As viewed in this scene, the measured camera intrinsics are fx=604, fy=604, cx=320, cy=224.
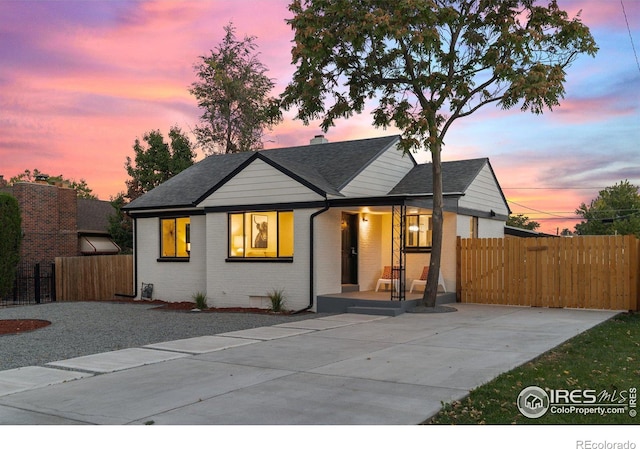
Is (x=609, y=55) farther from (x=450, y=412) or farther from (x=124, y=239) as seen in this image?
(x=124, y=239)

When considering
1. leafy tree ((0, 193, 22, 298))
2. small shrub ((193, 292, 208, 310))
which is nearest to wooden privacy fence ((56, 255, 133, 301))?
leafy tree ((0, 193, 22, 298))

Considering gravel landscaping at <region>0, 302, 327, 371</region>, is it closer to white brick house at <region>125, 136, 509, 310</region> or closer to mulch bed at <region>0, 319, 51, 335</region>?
mulch bed at <region>0, 319, 51, 335</region>

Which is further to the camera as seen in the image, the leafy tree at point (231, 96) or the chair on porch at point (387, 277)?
the leafy tree at point (231, 96)

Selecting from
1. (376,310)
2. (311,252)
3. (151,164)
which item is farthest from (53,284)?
(376,310)

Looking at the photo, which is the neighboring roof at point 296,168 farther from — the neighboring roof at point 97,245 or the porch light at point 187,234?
the neighboring roof at point 97,245

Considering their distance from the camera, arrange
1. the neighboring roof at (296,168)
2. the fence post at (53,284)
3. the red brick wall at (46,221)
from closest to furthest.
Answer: the neighboring roof at (296,168) → the fence post at (53,284) → the red brick wall at (46,221)

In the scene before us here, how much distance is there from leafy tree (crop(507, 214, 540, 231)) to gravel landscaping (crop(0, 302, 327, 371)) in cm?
6014

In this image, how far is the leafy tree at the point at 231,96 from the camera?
37562 millimetres

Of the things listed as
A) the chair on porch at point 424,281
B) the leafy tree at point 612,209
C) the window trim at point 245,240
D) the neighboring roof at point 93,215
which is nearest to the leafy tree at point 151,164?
the neighboring roof at point 93,215

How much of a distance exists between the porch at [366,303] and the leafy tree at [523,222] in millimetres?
58053

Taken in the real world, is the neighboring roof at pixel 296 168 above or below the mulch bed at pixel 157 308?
above

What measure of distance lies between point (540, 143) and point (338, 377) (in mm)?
15558

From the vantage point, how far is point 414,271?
60.0 feet
